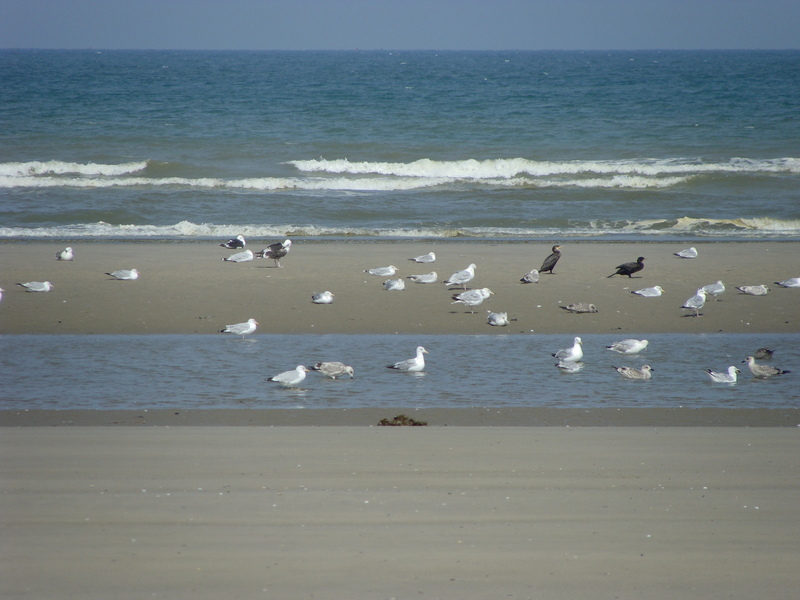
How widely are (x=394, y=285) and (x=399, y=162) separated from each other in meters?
17.8

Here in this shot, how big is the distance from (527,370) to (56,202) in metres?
15.7

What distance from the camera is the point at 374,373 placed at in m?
8.08

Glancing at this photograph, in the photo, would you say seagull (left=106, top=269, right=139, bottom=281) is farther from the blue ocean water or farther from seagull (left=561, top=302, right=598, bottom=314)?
seagull (left=561, top=302, right=598, bottom=314)

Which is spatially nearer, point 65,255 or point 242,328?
point 242,328

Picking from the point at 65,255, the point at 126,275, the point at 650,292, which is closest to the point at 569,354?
the point at 650,292

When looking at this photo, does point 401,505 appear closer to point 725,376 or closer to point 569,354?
point 569,354

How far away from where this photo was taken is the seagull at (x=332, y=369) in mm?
7734

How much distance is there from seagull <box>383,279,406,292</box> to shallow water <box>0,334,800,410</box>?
6.62ft

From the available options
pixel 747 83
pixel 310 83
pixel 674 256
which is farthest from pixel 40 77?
pixel 674 256

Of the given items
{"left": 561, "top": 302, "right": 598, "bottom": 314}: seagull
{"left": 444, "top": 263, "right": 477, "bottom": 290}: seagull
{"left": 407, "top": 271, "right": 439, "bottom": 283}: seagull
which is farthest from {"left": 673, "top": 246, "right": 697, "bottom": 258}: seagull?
{"left": 407, "top": 271, "right": 439, "bottom": 283}: seagull

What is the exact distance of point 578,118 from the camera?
37.9 metres

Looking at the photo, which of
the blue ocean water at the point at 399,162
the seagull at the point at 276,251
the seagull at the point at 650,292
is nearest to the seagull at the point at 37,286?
the seagull at the point at 276,251

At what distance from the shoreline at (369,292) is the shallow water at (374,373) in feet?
1.70

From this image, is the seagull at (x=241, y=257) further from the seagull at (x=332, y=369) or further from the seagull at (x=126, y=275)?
the seagull at (x=332, y=369)
